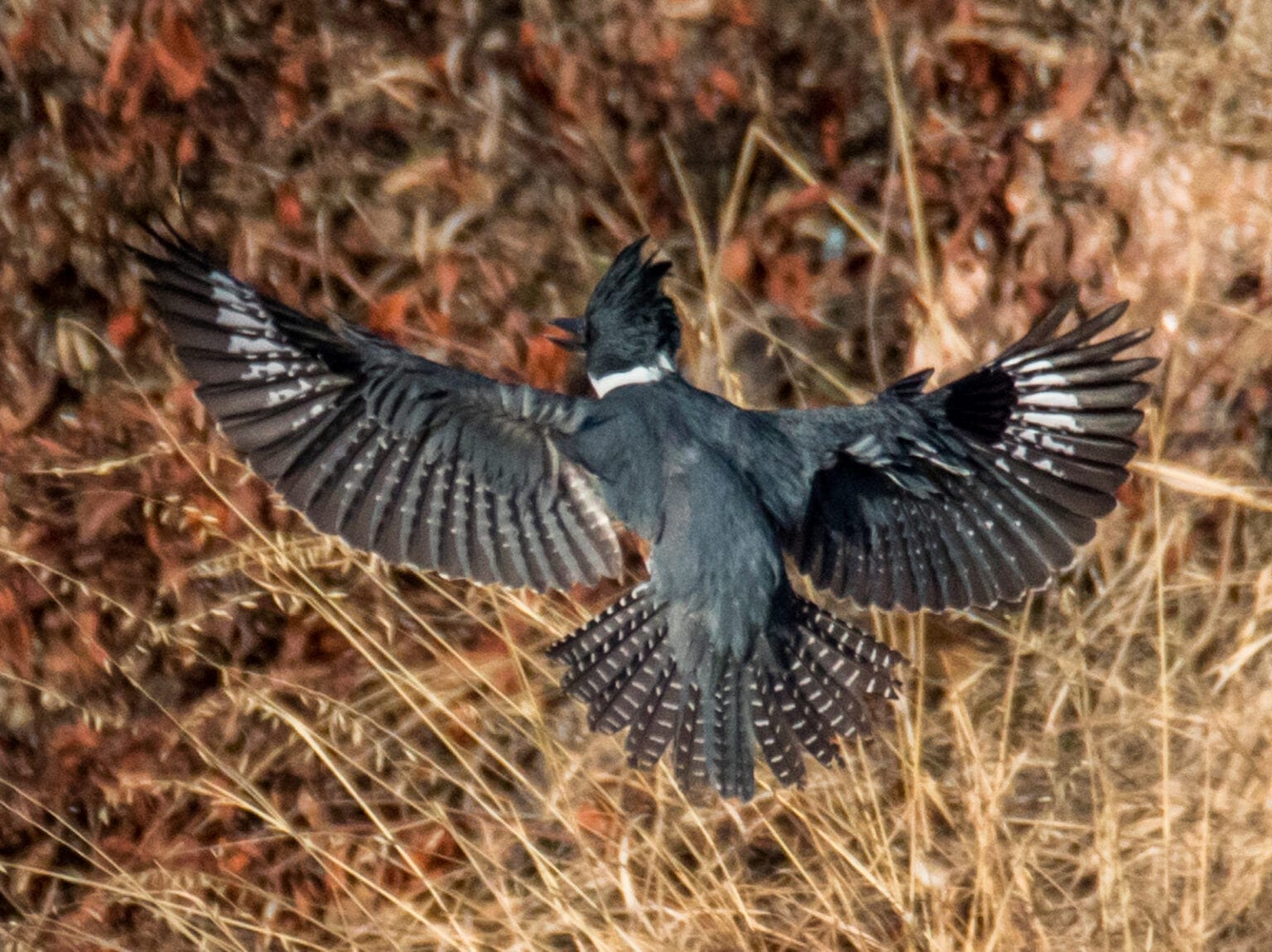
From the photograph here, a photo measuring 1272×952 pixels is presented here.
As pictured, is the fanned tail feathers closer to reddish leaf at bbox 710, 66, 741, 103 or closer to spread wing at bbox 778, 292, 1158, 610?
spread wing at bbox 778, 292, 1158, 610

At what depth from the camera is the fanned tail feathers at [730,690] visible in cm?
347

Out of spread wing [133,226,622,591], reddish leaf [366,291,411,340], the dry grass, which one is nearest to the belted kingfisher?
spread wing [133,226,622,591]

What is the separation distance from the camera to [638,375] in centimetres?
363

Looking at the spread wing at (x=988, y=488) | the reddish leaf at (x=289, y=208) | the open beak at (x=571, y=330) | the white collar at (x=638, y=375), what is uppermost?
the reddish leaf at (x=289, y=208)

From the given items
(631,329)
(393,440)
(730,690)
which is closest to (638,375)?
(631,329)

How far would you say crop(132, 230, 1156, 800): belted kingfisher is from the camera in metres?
3.43

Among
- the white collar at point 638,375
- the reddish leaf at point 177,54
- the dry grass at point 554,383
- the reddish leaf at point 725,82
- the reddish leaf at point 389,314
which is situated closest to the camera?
the white collar at point 638,375

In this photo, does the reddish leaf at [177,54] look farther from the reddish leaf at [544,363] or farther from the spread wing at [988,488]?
the spread wing at [988,488]

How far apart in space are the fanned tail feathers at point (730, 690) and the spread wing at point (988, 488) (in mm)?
172

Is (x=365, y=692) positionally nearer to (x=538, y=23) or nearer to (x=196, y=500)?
(x=196, y=500)

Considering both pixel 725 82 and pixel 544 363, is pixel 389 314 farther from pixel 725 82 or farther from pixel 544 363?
pixel 725 82

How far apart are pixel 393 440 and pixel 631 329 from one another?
0.50 metres

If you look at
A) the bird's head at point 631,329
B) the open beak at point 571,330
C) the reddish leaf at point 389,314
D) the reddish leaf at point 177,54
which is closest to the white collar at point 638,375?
the bird's head at point 631,329

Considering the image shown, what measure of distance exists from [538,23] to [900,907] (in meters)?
2.12
